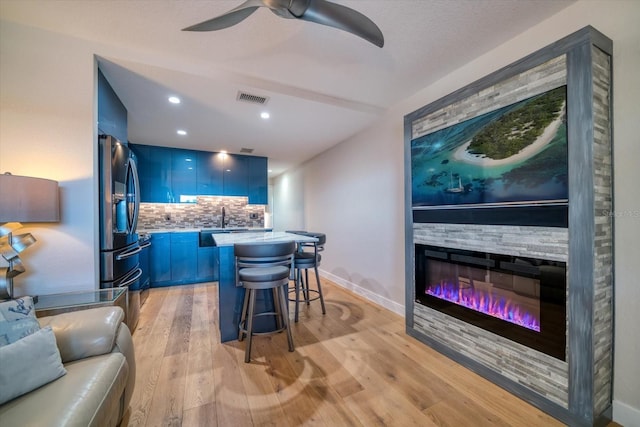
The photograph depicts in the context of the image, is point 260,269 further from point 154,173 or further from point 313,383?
point 154,173

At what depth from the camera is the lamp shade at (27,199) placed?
1.58 m

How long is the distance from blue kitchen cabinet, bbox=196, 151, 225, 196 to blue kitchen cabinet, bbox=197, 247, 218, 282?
3.74ft

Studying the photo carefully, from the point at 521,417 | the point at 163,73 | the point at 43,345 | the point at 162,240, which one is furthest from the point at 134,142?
the point at 521,417

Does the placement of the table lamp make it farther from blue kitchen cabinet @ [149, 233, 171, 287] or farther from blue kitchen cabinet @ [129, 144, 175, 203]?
blue kitchen cabinet @ [129, 144, 175, 203]

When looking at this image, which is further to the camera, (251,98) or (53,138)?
(251,98)

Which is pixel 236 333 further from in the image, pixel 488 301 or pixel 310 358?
pixel 488 301

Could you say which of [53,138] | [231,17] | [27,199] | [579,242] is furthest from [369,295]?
[53,138]

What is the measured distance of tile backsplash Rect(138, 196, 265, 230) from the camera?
491 cm

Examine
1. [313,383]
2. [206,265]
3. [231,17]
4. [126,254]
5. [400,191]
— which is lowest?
[313,383]

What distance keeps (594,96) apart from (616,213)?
68 centimetres

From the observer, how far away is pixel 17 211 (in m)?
1.62

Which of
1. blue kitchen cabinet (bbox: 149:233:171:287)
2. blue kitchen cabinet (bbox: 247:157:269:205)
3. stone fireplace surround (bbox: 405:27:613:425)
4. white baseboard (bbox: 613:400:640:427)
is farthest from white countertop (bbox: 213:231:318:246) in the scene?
blue kitchen cabinet (bbox: 247:157:269:205)

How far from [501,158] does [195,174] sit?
4.85 m

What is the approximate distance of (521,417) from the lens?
5.15 ft
